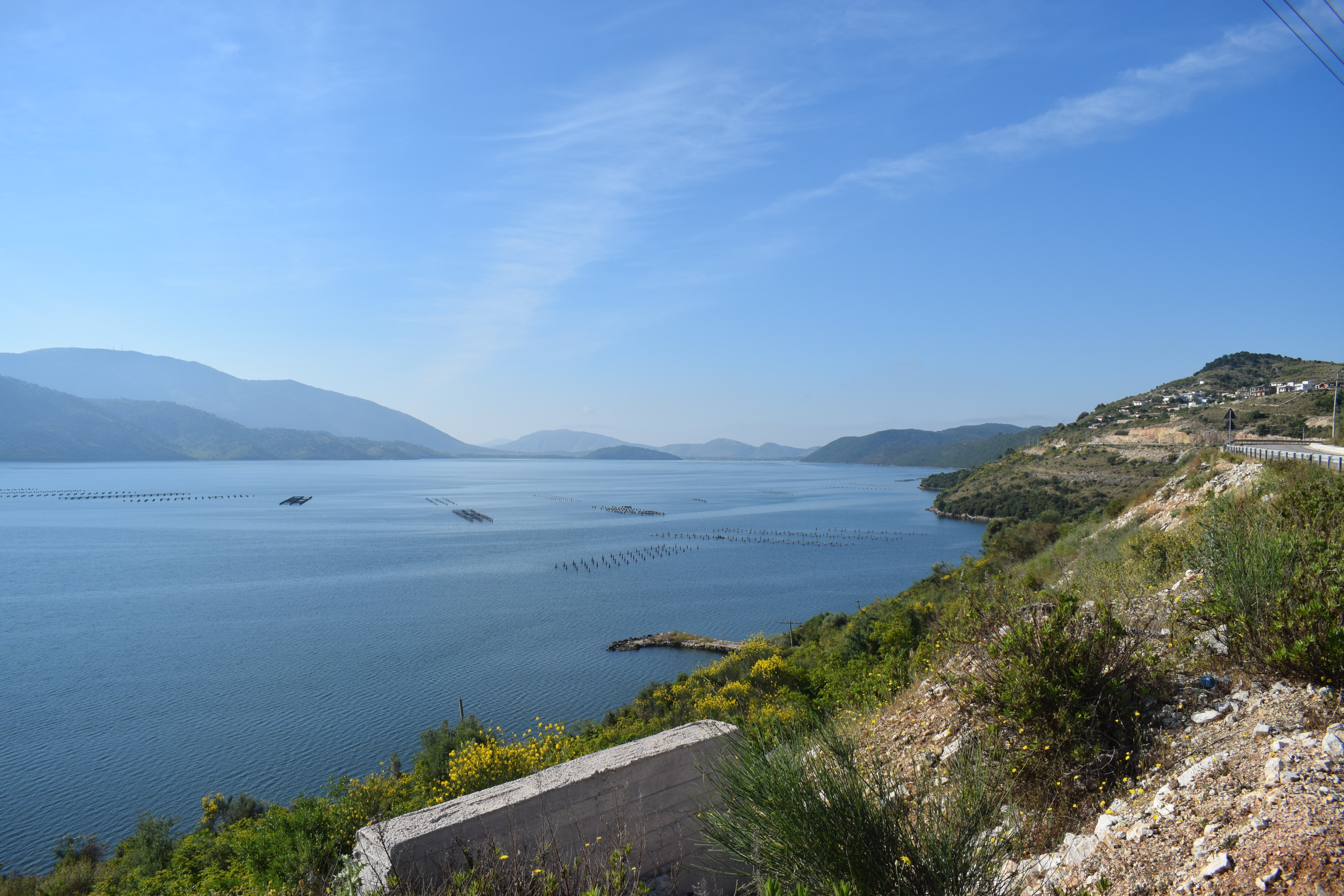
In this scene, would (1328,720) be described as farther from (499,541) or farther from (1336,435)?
(499,541)

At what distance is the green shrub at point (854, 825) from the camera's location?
9.70 ft

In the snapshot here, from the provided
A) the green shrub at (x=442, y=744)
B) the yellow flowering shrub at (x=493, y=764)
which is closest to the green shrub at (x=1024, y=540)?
the green shrub at (x=442, y=744)

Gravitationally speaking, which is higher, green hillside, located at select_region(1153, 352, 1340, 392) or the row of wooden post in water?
green hillside, located at select_region(1153, 352, 1340, 392)

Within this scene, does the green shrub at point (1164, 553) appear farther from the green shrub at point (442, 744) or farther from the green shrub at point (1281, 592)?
the green shrub at point (442, 744)

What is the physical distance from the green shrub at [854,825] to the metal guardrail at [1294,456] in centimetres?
1052

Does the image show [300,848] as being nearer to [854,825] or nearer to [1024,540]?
[854,825]

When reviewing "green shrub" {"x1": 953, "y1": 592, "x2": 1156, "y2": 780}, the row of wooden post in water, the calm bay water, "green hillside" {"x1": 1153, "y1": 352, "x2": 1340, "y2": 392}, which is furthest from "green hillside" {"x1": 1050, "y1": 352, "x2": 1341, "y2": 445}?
the row of wooden post in water

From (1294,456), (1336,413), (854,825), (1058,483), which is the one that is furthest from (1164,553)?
(1058,483)

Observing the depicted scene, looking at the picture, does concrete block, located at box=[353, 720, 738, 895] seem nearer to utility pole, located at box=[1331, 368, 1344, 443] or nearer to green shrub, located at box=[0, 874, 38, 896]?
green shrub, located at box=[0, 874, 38, 896]

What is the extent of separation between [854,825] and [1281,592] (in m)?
3.70

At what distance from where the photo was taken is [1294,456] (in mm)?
14141

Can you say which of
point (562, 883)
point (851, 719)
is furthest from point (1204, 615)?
point (562, 883)

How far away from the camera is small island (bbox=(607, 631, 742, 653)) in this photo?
115 ft

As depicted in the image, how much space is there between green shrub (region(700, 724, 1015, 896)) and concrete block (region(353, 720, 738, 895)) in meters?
1.01
